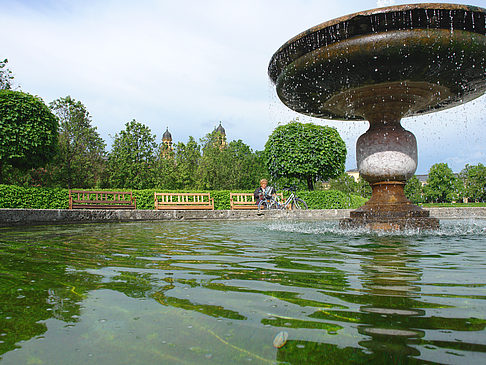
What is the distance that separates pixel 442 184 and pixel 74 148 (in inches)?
2664

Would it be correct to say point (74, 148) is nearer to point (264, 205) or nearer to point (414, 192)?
point (264, 205)

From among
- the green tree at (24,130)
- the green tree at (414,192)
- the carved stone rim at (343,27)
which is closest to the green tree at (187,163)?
the green tree at (24,130)

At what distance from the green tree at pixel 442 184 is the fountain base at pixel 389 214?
69.4 m

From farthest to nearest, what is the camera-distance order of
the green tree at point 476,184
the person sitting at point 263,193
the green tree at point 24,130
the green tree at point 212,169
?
the green tree at point 476,184 → the green tree at point 212,169 → the person sitting at point 263,193 → the green tree at point 24,130

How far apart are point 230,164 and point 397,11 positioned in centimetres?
3049

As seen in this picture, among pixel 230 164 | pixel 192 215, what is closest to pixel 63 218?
pixel 192 215

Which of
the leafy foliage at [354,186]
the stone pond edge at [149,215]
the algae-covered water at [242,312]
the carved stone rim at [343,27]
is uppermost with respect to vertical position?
the carved stone rim at [343,27]

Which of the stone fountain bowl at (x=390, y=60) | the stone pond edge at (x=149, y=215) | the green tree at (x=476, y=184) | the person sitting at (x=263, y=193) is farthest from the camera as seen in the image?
the green tree at (x=476, y=184)

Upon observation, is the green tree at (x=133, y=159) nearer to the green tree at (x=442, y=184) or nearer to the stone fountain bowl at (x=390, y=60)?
the stone fountain bowl at (x=390, y=60)

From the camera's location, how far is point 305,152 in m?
23.1

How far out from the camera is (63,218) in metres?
9.11

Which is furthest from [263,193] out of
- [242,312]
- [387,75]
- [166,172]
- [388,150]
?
[166,172]

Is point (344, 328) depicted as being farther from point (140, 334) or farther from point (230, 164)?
point (230, 164)

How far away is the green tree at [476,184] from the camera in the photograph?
207 ft
